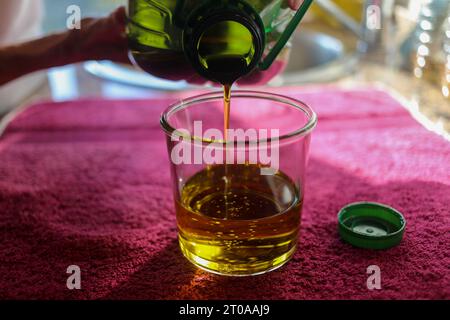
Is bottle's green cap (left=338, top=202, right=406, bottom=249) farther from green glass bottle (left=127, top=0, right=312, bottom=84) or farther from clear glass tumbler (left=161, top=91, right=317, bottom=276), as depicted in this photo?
green glass bottle (left=127, top=0, right=312, bottom=84)

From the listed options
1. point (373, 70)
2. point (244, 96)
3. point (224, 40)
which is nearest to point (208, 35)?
point (224, 40)

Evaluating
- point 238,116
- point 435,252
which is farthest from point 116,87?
point 435,252

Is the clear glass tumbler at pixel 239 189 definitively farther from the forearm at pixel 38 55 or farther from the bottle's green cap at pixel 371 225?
the forearm at pixel 38 55

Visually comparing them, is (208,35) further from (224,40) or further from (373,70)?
(373,70)

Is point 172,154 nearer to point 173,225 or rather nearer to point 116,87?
point 173,225

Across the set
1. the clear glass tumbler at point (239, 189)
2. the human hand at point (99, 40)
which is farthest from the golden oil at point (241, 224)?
the human hand at point (99, 40)
